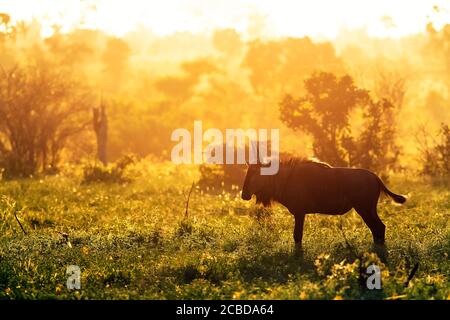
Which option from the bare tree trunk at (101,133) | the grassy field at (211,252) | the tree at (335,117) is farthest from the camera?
the bare tree trunk at (101,133)

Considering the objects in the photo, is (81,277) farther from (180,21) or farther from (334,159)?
(180,21)

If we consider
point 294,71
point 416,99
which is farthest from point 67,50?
point 416,99

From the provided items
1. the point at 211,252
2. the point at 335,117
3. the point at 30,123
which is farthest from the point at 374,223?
the point at 30,123

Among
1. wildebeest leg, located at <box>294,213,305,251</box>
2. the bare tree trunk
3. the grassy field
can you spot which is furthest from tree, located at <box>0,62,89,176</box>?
wildebeest leg, located at <box>294,213,305,251</box>

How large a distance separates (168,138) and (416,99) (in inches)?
1330

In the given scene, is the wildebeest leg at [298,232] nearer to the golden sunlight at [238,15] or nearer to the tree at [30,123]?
the tree at [30,123]

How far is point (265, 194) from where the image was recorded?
Answer: 41.0ft

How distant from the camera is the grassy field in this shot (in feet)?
30.3

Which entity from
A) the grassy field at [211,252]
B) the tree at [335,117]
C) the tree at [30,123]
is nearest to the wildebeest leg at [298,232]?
the grassy field at [211,252]

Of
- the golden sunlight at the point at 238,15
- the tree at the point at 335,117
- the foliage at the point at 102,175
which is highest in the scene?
the golden sunlight at the point at 238,15

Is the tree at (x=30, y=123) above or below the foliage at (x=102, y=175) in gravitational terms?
above

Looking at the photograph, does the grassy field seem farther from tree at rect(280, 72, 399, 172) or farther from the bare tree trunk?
the bare tree trunk

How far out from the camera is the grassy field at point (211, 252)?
9.25 meters

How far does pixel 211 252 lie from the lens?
38.6 ft
